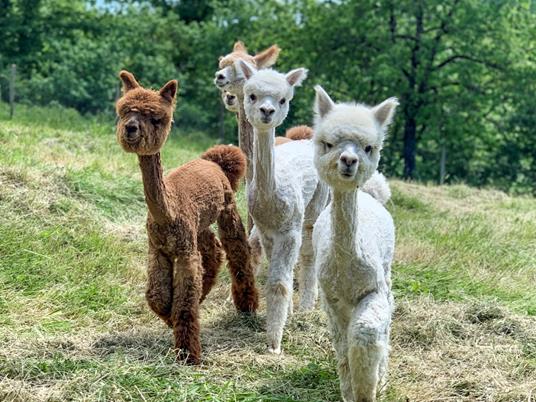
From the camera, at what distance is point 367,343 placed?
163 inches

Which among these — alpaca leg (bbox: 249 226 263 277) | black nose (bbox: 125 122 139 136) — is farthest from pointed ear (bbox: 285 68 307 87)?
black nose (bbox: 125 122 139 136)

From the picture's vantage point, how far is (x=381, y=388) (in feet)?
15.1

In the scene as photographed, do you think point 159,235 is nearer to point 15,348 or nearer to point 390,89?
point 15,348

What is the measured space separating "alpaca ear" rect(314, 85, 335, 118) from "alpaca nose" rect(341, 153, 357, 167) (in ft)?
1.65

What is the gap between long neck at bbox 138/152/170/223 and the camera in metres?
4.94

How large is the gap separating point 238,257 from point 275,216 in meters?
0.52

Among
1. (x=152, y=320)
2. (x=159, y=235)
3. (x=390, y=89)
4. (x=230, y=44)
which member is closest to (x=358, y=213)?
(x=159, y=235)

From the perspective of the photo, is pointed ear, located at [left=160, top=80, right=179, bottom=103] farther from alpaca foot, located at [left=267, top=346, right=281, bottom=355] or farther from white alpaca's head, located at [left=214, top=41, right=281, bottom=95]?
alpaca foot, located at [left=267, top=346, right=281, bottom=355]

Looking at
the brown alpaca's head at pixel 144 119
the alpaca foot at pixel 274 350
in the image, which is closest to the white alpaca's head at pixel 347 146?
the brown alpaca's head at pixel 144 119

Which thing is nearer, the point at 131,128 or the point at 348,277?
the point at 348,277

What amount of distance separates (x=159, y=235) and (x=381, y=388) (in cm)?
177

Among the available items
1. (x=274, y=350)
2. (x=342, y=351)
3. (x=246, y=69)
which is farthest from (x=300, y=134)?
(x=342, y=351)

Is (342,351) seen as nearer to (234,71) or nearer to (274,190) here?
(274,190)

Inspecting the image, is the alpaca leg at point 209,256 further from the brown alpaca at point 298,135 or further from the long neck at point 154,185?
the brown alpaca at point 298,135
